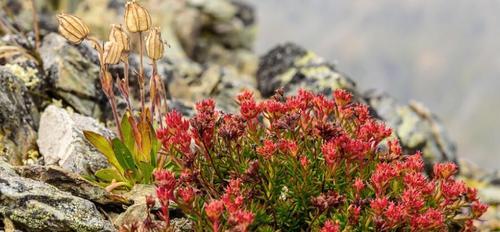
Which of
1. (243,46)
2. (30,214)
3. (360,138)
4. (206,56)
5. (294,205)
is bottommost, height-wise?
(30,214)

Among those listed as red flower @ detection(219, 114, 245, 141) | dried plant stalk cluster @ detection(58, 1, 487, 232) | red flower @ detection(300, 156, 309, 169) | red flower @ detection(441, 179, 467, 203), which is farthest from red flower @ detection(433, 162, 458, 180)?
red flower @ detection(219, 114, 245, 141)

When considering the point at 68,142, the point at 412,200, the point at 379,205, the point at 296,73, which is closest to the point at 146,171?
the point at 68,142

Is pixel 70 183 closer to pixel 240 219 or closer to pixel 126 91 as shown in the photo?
pixel 126 91

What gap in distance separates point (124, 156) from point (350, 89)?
5373mm

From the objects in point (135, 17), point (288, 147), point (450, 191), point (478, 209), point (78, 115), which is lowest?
point (78, 115)

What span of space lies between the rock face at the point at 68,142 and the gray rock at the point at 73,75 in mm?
1027

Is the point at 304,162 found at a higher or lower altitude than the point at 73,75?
lower

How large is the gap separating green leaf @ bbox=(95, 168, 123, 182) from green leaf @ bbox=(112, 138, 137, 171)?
106mm

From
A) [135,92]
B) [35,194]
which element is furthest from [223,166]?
[135,92]

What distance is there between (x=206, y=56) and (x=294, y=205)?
20.9 metres

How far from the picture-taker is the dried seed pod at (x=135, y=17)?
5973 millimetres

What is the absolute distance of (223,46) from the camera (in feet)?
88.1

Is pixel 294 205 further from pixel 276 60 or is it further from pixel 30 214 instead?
pixel 276 60

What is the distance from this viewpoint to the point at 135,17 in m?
6.02
